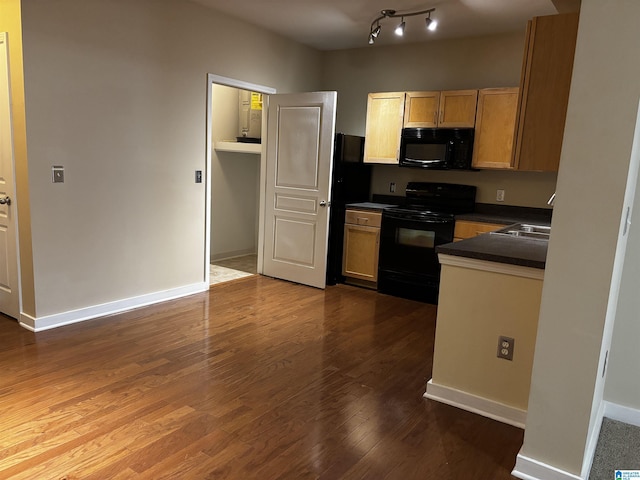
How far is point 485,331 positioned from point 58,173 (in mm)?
3048

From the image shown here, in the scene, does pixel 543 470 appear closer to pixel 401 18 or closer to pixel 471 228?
pixel 471 228

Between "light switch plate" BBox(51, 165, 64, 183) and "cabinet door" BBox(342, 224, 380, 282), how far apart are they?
2.76 meters

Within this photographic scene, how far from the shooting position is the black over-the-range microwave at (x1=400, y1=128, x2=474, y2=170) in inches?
178

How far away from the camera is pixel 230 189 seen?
609cm

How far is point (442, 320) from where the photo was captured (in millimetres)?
2646

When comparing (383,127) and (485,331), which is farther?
(383,127)

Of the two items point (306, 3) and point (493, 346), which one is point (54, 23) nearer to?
point (306, 3)

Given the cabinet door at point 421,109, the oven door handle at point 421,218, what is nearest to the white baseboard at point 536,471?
the oven door handle at point 421,218

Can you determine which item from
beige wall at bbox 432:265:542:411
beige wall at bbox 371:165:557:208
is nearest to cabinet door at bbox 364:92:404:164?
beige wall at bbox 371:165:557:208

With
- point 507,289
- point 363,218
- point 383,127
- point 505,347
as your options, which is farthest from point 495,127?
point 505,347

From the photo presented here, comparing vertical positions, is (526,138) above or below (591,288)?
above

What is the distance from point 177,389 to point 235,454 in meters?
0.73

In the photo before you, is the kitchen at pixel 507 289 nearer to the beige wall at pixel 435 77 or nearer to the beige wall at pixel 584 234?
the beige wall at pixel 584 234

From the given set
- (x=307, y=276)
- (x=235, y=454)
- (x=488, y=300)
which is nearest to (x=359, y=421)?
(x=235, y=454)
